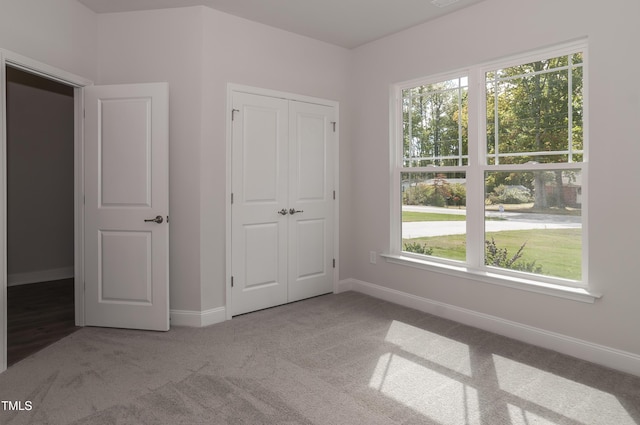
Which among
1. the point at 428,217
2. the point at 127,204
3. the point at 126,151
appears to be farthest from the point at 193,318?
the point at 428,217

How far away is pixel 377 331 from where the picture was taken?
3.48m

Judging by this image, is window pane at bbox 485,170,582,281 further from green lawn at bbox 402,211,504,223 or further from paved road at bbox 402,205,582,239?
green lawn at bbox 402,211,504,223

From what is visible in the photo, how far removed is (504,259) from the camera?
11.5 ft

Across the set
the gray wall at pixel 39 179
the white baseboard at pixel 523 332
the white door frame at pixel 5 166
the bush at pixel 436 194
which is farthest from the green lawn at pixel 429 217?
the gray wall at pixel 39 179

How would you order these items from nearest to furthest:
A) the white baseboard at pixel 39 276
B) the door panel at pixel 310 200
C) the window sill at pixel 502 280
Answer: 1. the window sill at pixel 502 280
2. the door panel at pixel 310 200
3. the white baseboard at pixel 39 276

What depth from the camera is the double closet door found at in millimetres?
3900

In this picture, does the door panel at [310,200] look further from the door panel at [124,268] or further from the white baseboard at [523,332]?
the door panel at [124,268]

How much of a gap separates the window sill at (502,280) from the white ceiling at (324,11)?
7.84 ft

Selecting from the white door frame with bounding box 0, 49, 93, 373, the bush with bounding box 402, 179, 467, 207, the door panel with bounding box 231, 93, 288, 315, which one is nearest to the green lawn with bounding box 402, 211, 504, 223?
the bush with bounding box 402, 179, 467, 207

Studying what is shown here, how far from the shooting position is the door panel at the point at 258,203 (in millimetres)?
3875

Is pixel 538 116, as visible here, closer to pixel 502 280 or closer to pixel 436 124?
pixel 436 124

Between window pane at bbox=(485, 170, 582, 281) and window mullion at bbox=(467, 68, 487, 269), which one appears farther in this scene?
window mullion at bbox=(467, 68, 487, 269)

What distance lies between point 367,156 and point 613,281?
8.64ft

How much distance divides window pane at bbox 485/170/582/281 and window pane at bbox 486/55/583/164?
17 centimetres
